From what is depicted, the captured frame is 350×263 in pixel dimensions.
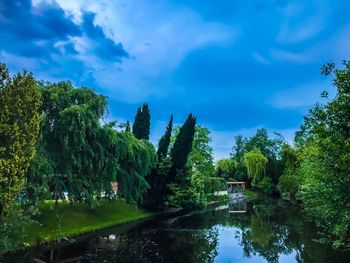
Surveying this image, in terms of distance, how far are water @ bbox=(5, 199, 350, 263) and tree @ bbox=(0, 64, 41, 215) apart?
6175 millimetres

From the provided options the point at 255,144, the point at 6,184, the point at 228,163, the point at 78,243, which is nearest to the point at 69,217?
the point at 78,243

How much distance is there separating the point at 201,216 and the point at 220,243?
19658 mm

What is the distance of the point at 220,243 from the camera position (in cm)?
3039

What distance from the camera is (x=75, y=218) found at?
36.3 metres

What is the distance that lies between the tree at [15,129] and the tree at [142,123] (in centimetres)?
3452

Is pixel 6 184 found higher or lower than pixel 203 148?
lower

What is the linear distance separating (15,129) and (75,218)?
18.1 m

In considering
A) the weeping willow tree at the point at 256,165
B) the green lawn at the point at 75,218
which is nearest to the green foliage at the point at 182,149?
the green lawn at the point at 75,218

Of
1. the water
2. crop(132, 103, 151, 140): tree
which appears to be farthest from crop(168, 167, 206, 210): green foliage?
the water

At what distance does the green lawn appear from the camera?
29816mm

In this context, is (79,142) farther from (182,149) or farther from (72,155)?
(182,149)

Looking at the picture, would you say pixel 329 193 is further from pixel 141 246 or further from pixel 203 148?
pixel 203 148

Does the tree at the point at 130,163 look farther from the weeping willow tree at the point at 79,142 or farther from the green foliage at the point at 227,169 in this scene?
the green foliage at the point at 227,169

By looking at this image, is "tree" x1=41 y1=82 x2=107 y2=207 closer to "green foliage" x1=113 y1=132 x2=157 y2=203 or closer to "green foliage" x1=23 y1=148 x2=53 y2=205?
"green foliage" x1=23 y1=148 x2=53 y2=205
